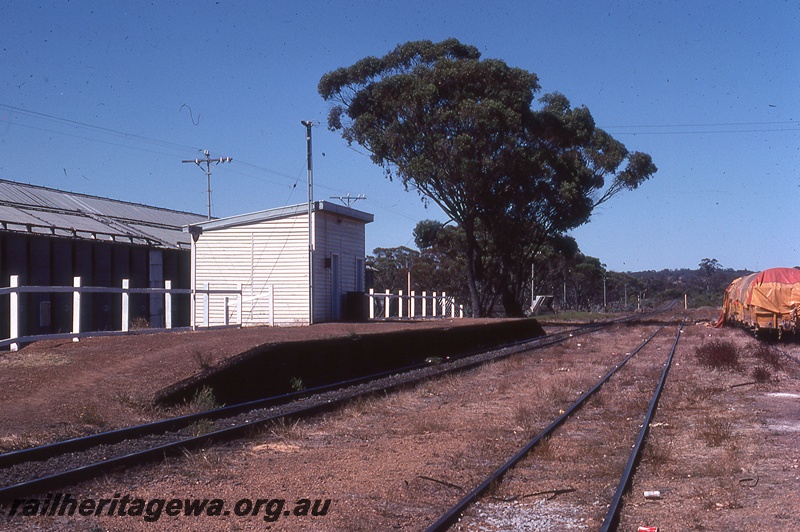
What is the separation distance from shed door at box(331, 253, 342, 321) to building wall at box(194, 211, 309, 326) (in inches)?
62.1

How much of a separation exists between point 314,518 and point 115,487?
2113 mm

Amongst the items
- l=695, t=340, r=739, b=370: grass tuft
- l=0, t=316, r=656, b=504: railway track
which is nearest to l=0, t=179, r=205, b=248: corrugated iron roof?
l=0, t=316, r=656, b=504: railway track

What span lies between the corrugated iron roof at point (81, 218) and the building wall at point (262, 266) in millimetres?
4247

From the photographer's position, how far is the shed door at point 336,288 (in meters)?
28.6

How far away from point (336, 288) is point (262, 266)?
2770 millimetres

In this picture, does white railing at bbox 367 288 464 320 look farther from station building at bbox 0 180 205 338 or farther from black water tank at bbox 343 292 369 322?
station building at bbox 0 180 205 338

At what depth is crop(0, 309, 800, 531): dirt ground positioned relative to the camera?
20.9 feet

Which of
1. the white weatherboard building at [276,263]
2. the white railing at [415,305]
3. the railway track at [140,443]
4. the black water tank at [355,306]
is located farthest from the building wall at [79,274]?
the railway track at [140,443]

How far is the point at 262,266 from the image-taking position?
91.6ft

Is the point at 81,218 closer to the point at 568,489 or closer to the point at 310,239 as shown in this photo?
the point at 310,239

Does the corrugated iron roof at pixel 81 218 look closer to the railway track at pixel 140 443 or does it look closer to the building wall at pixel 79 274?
the building wall at pixel 79 274

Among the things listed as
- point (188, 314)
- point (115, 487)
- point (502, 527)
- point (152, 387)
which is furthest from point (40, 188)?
point (502, 527)

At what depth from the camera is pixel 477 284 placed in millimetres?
41125

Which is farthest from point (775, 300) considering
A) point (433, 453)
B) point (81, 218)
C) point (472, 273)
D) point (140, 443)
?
point (81, 218)
